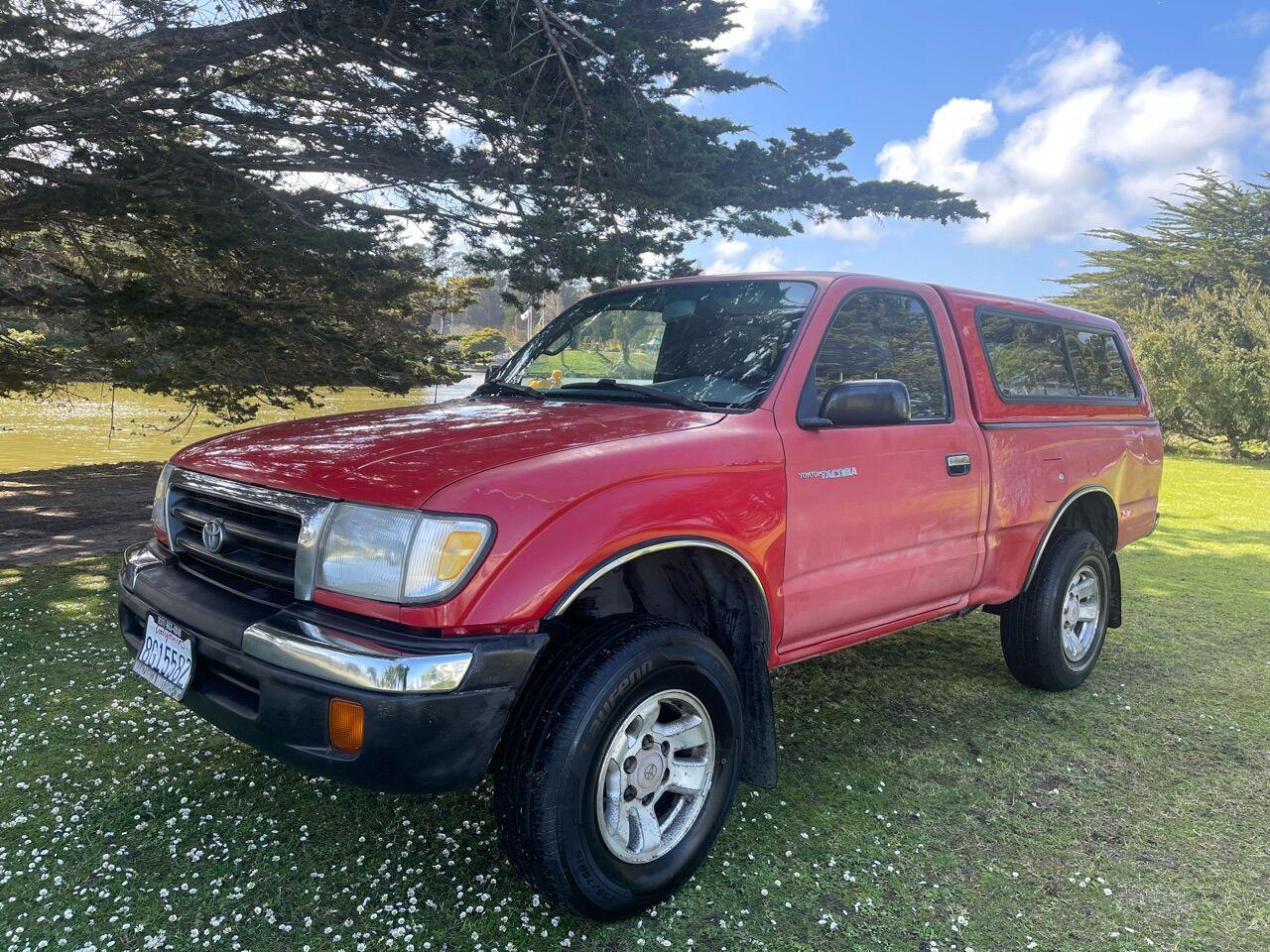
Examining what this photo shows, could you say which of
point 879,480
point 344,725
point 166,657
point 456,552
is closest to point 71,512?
point 166,657

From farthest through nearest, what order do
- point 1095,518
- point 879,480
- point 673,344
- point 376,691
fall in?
point 1095,518 → point 673,344 → point 879,480 → point 376,691

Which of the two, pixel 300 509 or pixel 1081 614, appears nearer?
pixel 300 509

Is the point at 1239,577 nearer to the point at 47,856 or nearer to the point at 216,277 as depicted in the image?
the point at 47,856

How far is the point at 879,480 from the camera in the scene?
307 cm

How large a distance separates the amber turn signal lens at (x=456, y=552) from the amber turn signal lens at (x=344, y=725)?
378mm

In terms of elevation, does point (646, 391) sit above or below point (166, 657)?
above

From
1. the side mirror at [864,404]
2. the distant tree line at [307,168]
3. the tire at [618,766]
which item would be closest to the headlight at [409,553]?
the tire at [618,766]

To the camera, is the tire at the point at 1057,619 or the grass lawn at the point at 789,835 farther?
the tire at the point at 1057,619

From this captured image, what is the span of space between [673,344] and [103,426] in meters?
21.0

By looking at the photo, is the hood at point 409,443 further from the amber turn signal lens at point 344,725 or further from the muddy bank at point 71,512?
the muddy bank at point 71,512

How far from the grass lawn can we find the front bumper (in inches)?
22.6

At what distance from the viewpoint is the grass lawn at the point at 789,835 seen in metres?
2.32

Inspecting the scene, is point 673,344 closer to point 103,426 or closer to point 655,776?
point 655,776

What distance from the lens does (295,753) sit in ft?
6.87
